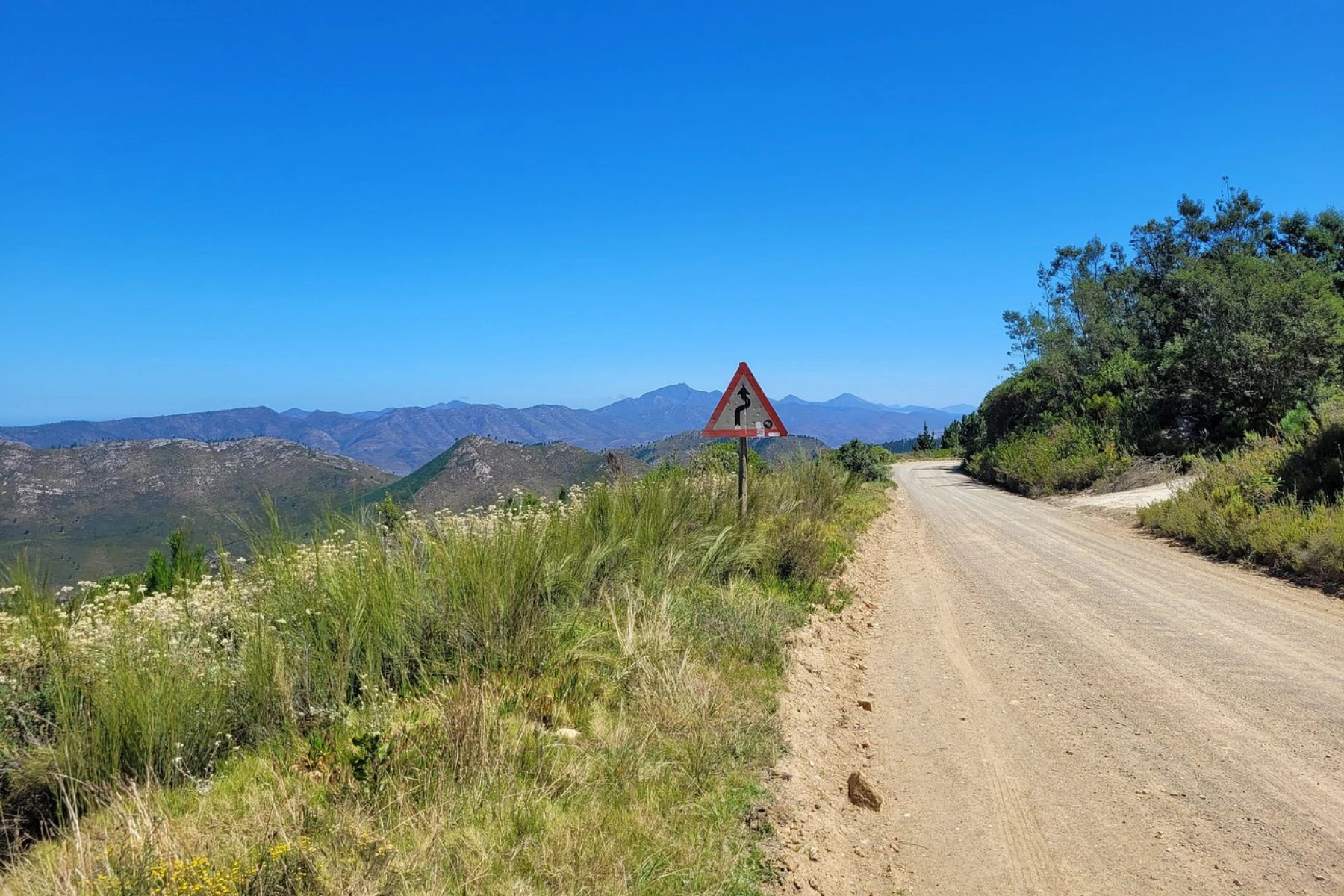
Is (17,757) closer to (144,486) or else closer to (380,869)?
(380,869)

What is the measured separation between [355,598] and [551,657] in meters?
1.35

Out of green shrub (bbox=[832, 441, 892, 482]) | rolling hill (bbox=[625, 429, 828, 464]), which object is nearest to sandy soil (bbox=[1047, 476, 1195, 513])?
rolling hill (bbox=[625, 429, 828, 464])

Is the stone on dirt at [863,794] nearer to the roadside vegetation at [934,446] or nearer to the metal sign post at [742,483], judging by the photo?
the metal sign post at [742,483]

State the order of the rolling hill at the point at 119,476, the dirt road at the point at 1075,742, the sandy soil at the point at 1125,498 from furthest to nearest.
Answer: the rolling hill at the point at 119,476
the sandy soil at the point at 1125,498
the dirt road at the point at 1075,742

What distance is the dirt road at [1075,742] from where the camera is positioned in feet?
12.1

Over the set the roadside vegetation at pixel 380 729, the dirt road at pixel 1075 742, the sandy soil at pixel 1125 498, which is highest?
the sandy soil at pixel 1125 498

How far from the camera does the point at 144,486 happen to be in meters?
77.0

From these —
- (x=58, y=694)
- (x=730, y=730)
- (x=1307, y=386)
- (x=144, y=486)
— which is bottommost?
(x=144, y=486)

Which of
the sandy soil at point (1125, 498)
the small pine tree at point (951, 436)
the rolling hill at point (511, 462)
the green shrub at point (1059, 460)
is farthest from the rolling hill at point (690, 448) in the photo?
the small pine tree at point (951, 436)

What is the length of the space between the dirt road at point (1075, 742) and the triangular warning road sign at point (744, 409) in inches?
108

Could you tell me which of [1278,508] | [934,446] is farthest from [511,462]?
[934,446]

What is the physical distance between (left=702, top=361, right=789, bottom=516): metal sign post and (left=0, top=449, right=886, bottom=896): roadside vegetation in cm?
449

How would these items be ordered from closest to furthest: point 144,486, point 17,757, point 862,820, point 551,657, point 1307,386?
Result: point 17,757 → point 862,820 → point 551,657 → point 1307,386 → point 144,486

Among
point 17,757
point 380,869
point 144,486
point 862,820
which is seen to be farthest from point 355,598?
point 144,486
